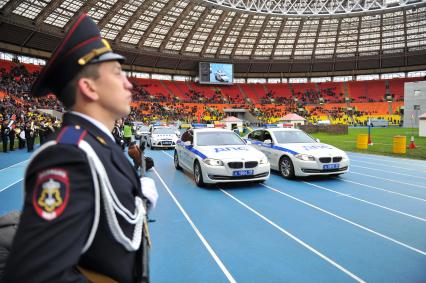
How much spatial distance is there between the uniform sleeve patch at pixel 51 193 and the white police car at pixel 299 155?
8.17 metres

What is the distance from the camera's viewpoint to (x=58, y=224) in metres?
0.94

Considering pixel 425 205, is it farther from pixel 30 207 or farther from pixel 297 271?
pixel 30 207

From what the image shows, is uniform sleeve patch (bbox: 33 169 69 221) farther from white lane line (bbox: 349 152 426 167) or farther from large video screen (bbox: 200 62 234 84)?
large video screen (bbox: 200 62 234 84)

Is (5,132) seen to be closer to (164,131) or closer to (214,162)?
(164,131)

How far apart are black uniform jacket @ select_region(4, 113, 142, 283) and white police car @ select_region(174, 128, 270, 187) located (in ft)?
21.4

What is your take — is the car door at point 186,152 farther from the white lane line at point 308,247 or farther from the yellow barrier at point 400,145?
the yellow barrier at point 400,145

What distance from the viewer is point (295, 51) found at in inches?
2196

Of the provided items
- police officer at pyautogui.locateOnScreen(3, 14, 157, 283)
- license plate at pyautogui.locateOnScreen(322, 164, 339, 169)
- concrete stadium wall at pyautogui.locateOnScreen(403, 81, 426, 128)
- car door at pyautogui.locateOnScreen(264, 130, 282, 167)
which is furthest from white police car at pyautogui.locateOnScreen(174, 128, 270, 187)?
concrete stadium wall at pyautogui.locateOnScreen(403, 81, 426, 128)

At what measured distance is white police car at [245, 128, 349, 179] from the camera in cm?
851

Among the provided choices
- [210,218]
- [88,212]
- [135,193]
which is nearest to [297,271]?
[210,218]

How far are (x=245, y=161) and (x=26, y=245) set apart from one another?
701 centimetres

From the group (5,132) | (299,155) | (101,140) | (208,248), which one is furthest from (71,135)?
(5,132)

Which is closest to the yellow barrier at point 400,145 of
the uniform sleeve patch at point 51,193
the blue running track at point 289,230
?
the blue running track at point 289,230

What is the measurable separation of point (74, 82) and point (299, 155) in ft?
26.3
